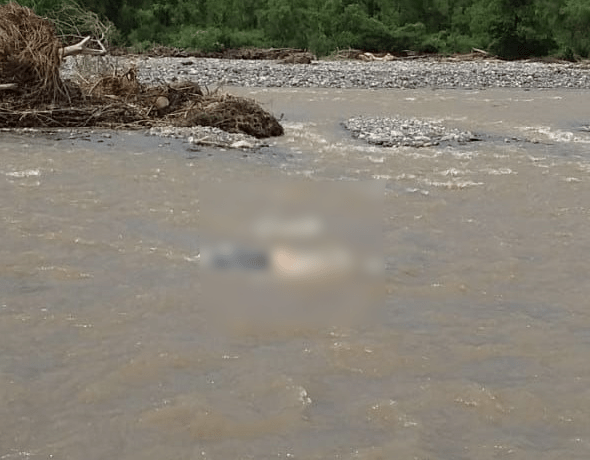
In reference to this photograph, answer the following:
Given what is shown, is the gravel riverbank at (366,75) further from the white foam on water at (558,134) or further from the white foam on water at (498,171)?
the white foam on water at (498,171)

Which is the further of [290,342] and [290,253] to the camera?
[290,253]

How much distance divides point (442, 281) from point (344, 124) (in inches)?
353

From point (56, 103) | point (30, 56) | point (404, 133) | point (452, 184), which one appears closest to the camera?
point (452, 184)

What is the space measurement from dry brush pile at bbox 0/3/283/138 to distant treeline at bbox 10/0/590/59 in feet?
67.0

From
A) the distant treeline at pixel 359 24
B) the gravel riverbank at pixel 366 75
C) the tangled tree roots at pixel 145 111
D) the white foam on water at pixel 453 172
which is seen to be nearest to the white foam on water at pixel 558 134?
the white foam on water at pixel 453 172

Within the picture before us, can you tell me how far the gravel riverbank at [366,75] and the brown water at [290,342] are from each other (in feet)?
42.3

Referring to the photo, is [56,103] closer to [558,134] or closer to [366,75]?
[558,134]

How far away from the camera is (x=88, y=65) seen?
16078 mm

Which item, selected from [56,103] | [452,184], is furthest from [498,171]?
[56,103]

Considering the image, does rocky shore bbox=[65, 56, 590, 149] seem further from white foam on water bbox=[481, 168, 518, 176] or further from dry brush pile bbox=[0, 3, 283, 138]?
white foam on water bbox=[481, 168, 518, 176]

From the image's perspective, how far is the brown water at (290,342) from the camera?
12.6 feet

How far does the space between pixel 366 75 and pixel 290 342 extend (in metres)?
19.7

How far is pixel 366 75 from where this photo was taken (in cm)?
2369

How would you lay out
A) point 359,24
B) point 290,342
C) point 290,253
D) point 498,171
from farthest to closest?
point 359,24, point 498,171, point 290,253, point 290,342
